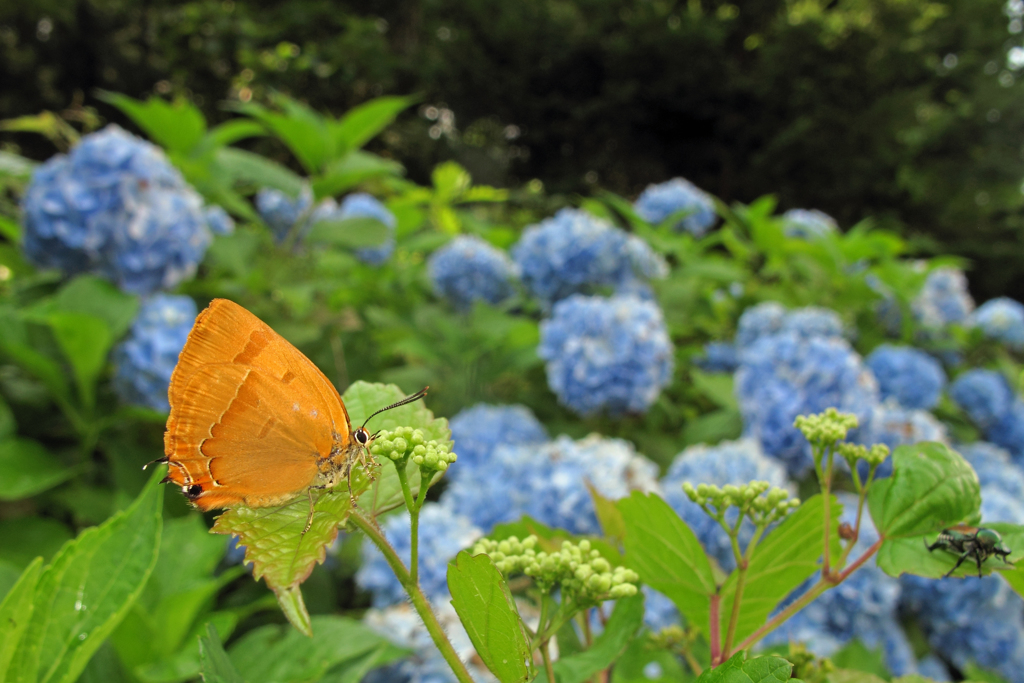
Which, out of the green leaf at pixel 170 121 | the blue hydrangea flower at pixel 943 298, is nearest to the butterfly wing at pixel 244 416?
the green leaf at pixel 170 121

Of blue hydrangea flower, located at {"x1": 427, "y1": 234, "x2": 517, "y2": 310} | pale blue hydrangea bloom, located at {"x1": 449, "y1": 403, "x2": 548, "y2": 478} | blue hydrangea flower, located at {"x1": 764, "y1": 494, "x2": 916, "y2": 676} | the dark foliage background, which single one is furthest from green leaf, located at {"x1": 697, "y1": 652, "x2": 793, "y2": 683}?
the dark foliage background

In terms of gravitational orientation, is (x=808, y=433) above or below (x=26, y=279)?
above

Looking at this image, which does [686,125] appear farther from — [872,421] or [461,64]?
[872,421]

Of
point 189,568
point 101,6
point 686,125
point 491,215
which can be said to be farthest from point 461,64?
point 189,568

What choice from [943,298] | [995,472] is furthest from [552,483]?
[943,298]

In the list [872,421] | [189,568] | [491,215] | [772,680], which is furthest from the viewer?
[491,215]

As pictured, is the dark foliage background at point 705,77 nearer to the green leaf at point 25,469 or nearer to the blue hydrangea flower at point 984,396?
the blue hydrangea flower at point 984,396

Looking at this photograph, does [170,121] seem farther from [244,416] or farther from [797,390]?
[797,390]

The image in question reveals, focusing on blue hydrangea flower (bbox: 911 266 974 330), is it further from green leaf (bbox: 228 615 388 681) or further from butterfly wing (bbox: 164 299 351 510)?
butterfly wing (bbox: 164 299 351 510)
